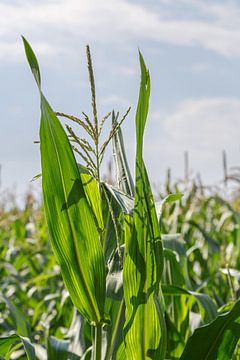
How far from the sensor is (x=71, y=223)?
3.46 ft

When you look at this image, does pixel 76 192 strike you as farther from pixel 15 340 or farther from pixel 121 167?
pixel 15 340

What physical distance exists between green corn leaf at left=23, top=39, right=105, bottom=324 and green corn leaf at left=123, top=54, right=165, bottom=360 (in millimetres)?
A: 42

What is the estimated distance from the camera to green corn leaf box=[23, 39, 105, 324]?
1.03m

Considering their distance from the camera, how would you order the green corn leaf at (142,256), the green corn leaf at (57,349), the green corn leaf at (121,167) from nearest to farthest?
the green corn leaf at (142,256) < the green corn leaf at (121,167) < the green corn leaf at (57,349)

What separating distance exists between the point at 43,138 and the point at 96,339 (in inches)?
11.7

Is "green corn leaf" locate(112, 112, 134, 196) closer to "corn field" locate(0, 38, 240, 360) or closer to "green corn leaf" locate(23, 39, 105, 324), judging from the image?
"corn field" locate(0, 38, 240, 360)

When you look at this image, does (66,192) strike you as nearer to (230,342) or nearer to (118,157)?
(118,157)

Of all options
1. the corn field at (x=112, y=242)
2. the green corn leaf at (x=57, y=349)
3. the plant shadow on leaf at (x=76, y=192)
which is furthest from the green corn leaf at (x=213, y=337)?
the green corn leaf at (x=57, y=349)

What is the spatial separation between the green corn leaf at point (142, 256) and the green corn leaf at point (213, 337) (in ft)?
0.19

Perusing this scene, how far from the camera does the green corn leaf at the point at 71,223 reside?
1.03m

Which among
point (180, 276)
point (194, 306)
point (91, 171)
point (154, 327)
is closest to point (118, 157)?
point (91, 171)

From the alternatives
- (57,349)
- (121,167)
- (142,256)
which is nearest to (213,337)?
(142,256)

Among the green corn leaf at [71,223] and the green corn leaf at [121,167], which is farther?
the green corn leaf at [121,167]

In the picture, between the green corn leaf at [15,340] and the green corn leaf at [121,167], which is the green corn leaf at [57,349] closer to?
the green corn leaf at [15,340]
